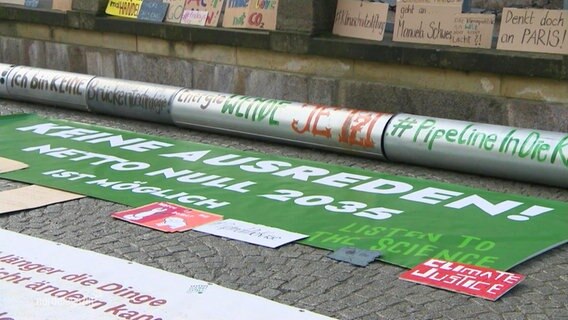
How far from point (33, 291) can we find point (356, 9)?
5071mm

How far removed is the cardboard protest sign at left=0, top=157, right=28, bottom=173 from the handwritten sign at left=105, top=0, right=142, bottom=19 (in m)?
3.52

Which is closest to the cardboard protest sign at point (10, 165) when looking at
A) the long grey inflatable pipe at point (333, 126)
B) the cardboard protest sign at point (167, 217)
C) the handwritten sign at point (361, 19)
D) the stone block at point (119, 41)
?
the cardboard protest sign at point (167, 217)

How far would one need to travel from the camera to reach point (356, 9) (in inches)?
354

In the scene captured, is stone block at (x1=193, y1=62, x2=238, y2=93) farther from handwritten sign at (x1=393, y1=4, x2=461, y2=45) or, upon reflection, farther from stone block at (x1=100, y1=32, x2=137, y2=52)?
handwritten sign at (x1=393, y1=4, x2=461, y2=45)

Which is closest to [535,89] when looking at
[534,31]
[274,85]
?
[534,31]

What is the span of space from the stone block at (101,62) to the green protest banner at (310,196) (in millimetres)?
2466

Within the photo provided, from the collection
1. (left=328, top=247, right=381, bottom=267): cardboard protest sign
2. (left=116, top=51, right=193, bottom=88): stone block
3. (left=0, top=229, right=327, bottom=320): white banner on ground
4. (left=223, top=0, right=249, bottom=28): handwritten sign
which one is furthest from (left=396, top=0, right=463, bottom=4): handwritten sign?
(left=0, top=229, right=327, bottom=320): white banner on ground

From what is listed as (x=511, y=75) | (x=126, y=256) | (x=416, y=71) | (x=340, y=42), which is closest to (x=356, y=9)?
(x=340, y=42)

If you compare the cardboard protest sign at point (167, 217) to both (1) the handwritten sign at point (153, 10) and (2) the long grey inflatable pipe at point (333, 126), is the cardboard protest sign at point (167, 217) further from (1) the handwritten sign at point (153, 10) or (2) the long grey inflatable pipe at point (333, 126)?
(1) the handwritten sign at point (153, 10)

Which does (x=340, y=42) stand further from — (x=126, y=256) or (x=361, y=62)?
(x=126, y=256)

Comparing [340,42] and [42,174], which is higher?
[340,42]

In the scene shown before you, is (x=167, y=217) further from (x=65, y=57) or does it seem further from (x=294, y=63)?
(x=65, y=57)

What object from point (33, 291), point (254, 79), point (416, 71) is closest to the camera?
point (33, 291)

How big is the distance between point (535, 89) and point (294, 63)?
2.43m
